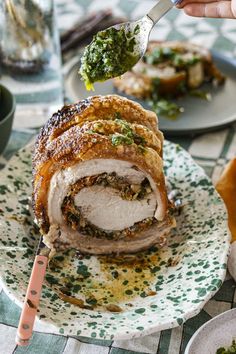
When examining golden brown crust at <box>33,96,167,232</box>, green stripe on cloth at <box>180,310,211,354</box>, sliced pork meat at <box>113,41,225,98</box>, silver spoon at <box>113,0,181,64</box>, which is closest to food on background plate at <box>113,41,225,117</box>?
sliced pork meat at <box>113,41,225,98</box>

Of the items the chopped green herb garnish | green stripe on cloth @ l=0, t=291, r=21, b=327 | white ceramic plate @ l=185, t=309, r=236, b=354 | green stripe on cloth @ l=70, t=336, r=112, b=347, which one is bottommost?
green stripe on cloth @ l=0, t=291, r=21, b=327

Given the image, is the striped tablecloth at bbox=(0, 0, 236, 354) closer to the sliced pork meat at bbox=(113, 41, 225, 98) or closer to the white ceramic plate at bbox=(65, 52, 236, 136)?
the white ceramic plate at bbox=(65, 52, 236, 136)

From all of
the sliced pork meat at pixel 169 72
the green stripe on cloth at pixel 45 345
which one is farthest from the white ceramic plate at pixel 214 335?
the sliced pork meat at pixel 169 72

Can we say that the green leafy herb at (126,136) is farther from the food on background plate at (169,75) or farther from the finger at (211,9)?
the food on background plate at (169,75)

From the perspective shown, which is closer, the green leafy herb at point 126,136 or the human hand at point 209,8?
the green leafy herb at point 126,136

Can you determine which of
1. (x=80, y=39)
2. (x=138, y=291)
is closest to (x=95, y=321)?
(x=138, y=291)
